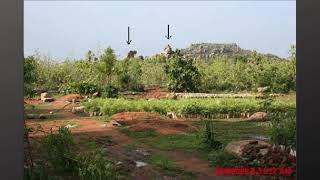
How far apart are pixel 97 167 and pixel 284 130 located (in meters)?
1.81

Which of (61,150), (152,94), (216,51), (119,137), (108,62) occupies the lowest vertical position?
(61,150)

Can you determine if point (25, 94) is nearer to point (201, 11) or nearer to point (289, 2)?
point (201, 11)

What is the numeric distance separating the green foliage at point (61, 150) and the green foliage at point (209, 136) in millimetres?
1248

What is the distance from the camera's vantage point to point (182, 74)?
4941 millimetres

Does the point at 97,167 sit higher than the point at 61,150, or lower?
lower

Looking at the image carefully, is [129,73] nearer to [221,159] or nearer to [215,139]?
[215,139]

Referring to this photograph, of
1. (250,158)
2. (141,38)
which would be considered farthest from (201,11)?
(250,158)

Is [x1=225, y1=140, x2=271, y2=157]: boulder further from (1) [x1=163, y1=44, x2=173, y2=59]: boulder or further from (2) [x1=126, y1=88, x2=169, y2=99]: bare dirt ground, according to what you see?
(1) [x1=163, y1=44, x2=173, y2=59]: boulder

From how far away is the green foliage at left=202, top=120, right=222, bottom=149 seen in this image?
4.70 meters

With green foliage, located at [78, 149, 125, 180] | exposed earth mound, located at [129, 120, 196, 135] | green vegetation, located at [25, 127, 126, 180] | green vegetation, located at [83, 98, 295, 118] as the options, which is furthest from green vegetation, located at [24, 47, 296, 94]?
green foliage, located at [78, 149, 125, 180]

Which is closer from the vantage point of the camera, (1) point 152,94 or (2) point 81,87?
(2) point 81,87

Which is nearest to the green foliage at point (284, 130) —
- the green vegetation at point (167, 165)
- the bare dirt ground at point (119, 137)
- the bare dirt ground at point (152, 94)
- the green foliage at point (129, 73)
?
the bare dirt ground at point (119, 137)

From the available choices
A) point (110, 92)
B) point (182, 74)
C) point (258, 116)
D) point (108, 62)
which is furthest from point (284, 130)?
point (108, 62)

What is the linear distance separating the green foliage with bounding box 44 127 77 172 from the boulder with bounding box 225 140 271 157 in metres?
1.47
